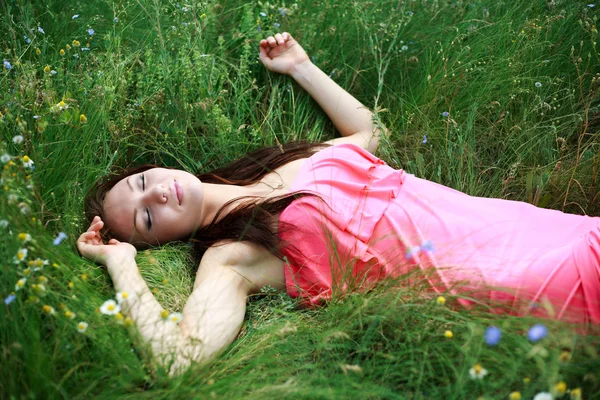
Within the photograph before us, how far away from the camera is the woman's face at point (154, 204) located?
8.65 feet

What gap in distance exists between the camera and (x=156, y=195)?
2.61m

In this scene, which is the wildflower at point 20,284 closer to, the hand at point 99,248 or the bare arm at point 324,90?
the hand at point 99,248

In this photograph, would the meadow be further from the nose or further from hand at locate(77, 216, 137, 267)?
the nose

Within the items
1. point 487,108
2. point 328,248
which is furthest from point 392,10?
point 328,248

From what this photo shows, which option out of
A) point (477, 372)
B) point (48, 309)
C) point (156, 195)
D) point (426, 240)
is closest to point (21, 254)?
point (48, 309)

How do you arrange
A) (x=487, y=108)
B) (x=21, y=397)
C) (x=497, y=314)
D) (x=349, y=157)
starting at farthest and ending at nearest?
(x=487, y=108)
(x=349, y=157)
(x=497, y=314)
(x=21, y=397)

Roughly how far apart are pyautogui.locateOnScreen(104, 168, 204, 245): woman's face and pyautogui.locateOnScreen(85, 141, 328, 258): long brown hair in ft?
0.25

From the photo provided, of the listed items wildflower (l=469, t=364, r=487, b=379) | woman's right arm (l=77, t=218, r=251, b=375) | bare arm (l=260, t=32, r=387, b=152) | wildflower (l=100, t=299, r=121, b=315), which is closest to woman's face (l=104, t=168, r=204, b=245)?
woman's right arm (l=77, t=218, r=251, b=375)

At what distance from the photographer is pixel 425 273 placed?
214 centimetres

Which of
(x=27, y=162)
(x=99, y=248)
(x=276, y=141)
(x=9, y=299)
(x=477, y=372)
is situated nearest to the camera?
(x=477, y=372)

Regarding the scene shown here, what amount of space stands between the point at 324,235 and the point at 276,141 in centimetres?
97

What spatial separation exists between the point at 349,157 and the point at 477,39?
1.20 m

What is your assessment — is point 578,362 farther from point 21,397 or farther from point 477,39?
point 477,39

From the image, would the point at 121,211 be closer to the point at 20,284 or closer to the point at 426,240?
the point at 20,284
